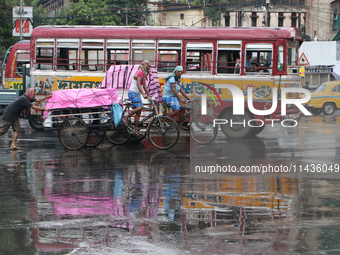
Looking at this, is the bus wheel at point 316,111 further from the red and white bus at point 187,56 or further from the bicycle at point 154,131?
the bicycle at point 154,131

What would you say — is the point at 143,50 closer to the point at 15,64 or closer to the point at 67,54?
the point at 67,54

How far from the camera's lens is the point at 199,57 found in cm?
1507

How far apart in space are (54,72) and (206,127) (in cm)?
607

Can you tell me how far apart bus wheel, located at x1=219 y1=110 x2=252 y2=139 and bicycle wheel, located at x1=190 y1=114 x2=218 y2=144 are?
1759 mm

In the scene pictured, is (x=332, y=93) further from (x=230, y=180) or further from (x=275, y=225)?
(x=275, y=225)

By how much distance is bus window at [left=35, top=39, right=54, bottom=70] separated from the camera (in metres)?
15.9

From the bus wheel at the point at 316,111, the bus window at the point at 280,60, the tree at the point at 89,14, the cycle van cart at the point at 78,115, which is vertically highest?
→ the tree at the point at 89,14

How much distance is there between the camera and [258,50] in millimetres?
14469

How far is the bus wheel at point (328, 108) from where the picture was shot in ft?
83.1

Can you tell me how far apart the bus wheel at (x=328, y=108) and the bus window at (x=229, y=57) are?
1228cm

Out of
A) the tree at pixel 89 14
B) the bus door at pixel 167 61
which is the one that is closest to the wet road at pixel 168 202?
the bus door at pixel 167 61

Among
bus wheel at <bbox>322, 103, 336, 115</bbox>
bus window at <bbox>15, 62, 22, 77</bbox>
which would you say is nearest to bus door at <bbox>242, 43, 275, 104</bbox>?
bus wheel at <bbox>322, 103, 336, 115</bbox>

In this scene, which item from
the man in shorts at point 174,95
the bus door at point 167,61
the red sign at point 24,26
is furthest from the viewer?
the red sign at point 24,26

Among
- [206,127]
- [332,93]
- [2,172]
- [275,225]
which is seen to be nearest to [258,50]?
[206,127]
